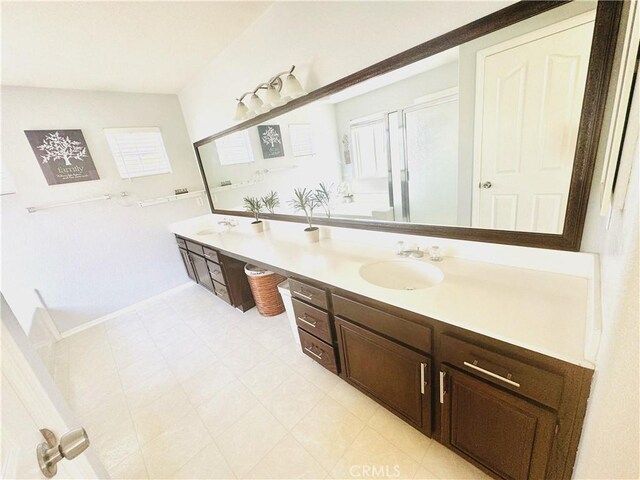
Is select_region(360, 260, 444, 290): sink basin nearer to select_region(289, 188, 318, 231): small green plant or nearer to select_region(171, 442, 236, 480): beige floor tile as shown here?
select_region(289, 188, 318, 231): small green plant

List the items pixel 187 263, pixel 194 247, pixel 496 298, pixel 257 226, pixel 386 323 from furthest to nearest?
pixel 187 263 < pixel 194 247 < pixel 257 226 < pixel 386 323 < pixel 496 298

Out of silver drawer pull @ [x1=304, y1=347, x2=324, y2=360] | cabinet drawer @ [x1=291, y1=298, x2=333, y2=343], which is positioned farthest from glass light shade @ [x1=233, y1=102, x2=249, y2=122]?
silver drawer pull @ [x1=304, y1=347, x2=324, y2=360]

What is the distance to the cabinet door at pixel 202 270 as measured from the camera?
8.97ft

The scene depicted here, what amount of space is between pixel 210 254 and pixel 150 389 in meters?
1.16

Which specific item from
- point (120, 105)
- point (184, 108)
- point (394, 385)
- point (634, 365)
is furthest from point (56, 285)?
point (634, 365)

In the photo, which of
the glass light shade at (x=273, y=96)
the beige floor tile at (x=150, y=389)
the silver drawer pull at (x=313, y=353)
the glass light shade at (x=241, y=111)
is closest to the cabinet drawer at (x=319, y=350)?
the silver drawer pull at (x=313, y=353)

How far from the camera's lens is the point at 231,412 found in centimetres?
153

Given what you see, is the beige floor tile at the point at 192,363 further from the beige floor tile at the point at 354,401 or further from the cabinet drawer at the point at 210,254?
→ the beige floor tile at the point at 354,401

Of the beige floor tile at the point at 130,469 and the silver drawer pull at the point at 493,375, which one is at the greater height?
the silver drawer pull at the point at 493,375

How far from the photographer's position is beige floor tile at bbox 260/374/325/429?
1.45 metres

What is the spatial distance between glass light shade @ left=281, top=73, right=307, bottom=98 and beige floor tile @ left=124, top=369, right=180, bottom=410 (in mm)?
2160

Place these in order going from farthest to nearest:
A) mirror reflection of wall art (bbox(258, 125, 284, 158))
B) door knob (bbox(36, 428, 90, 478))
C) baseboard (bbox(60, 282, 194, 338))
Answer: baseboard (bbox(60, 282, 194, 338))
mirror reflection of wall art (bbox(258, 125, 284, 158))
door knob (bbox(36, 428, 90, 478))

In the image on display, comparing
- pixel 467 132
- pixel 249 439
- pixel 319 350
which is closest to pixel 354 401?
pixel 319 350

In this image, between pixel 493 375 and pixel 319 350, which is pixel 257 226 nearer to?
pixel 319 350
